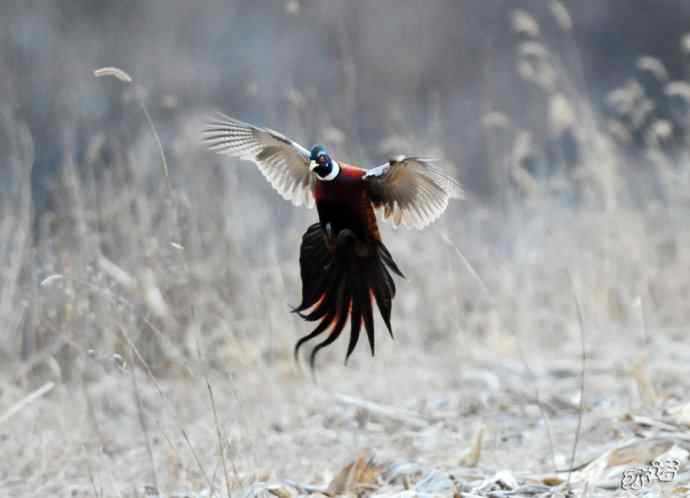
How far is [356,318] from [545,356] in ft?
9.16

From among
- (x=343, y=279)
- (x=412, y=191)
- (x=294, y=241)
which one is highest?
(x=294, y=241)

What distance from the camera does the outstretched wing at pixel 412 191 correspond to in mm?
1491

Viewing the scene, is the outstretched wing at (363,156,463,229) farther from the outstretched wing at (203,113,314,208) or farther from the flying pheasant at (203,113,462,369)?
the outstretched wing at (203,113,314,208)

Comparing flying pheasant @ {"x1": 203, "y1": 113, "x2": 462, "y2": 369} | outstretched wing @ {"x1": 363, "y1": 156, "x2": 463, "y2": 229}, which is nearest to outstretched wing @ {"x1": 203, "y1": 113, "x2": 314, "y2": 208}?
flying pheasant @ {"x1": 203, "y1": 113, "x2": 462, "y2": 369}

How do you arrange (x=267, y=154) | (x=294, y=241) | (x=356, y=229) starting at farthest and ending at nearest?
(x=294, y=241), (x=267, y=154), (x=356, y=229)

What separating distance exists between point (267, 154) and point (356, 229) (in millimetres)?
286

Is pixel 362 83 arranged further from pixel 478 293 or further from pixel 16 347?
pixel 16 347

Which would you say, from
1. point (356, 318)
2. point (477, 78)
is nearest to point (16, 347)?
point (356, 318)

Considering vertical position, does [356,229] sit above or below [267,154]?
below

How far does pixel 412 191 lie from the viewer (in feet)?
5.04

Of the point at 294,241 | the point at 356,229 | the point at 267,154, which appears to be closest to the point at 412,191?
the point at 356,229

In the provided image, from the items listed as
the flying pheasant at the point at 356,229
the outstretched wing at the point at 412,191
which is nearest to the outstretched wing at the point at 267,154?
the flying pheasant at the point at 356,229

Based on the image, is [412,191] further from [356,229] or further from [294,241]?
[294,241]

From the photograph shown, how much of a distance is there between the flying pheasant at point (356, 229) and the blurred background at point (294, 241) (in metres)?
0.24
